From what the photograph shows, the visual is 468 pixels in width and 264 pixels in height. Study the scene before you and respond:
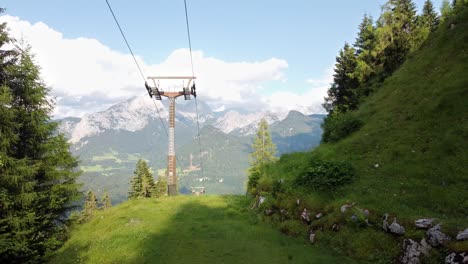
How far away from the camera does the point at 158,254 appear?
1588cm

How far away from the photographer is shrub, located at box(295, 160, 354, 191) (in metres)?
17.8

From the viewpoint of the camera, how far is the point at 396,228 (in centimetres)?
1219

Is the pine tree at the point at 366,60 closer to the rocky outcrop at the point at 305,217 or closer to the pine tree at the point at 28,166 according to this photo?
the rocky outcrop at the point at 305,217

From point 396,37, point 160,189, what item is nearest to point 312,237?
point 396,37

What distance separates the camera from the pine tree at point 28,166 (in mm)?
16930

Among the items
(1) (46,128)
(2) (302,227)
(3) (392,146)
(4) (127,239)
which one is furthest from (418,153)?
(1) (46,128)

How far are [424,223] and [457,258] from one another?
204 centimetres

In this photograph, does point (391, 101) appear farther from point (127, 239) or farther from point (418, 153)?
point (127, 239)

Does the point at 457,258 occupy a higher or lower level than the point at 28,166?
lower

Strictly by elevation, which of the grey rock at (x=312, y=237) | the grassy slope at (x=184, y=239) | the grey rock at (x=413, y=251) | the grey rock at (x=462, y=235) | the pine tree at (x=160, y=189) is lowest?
the pine tree at (x=160, y=189)

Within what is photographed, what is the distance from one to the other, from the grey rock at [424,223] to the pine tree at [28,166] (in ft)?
59.2

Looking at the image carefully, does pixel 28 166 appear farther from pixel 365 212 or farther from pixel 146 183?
pixel 146 183

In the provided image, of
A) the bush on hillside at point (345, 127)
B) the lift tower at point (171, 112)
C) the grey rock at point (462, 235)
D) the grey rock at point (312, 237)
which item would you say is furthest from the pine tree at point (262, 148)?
the grey rock at point (462, 235)

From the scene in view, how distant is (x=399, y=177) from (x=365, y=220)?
171 inches
